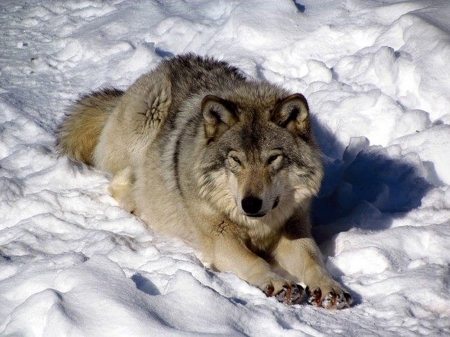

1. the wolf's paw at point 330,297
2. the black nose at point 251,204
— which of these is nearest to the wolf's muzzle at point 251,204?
the black nose at point 251,204

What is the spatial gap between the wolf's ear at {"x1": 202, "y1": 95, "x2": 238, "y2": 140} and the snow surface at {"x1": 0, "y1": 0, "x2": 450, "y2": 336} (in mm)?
927

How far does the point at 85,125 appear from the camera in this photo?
667cm

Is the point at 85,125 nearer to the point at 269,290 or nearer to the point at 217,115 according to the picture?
the point at 217,115

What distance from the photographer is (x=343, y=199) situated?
233 inches

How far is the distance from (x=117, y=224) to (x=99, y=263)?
1404 millimetres

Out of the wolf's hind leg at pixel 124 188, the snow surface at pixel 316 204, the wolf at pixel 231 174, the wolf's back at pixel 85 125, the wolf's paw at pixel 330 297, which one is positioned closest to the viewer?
the snow surface at pixel 316 204

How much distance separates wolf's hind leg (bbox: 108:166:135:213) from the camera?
237 inches

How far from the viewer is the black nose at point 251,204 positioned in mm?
4523

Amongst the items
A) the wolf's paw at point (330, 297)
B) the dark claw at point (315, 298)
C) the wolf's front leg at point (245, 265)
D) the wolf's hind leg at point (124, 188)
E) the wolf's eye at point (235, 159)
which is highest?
the wolf's eye at point (235, 159)

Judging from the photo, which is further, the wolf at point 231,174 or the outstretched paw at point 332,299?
the wolf at point 231,174

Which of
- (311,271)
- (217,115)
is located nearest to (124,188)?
(217,115)

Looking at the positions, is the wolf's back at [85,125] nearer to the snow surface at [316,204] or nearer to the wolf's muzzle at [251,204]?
the snow surface at [316,204]

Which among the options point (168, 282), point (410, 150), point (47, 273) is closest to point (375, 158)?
point (410, 150)

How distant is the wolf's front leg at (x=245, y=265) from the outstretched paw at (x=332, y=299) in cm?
11
